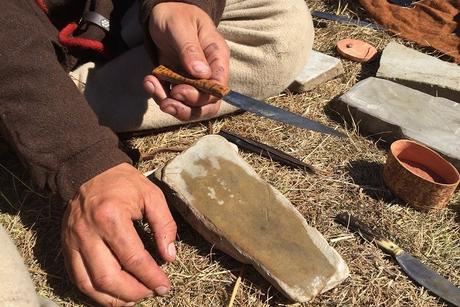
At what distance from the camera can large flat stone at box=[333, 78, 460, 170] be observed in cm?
238

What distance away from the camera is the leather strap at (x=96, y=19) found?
210 cm

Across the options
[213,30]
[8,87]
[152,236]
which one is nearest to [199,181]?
[152,236]

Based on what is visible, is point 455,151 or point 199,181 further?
point 455,151

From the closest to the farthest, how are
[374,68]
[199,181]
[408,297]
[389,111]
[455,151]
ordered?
[408,297] < [199,181] < [455,151] < [389,111] < [374,68]

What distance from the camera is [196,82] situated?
1.73 meters

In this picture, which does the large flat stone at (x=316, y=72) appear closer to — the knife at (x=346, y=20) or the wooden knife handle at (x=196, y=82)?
the knife at (x=346, y=20)

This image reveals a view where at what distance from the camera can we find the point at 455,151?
7.55ft

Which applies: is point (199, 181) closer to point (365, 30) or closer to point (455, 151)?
point (455, 151)

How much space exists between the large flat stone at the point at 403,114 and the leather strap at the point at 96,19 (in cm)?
119

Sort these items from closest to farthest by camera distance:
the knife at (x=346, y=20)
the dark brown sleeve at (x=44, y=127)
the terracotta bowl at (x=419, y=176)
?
the dark brown sleeve at (x=44, y=127) → the terracotta bowl at (x=419, y=176) → the knife at (x=346, y=20)

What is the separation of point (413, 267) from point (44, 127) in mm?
1382

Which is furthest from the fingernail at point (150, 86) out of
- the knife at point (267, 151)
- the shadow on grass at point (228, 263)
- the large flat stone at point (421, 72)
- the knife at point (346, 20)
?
the knife at point (346, 20)

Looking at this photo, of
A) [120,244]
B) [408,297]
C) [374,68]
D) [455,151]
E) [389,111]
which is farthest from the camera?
[374,68]

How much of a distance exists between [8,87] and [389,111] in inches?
67.4
